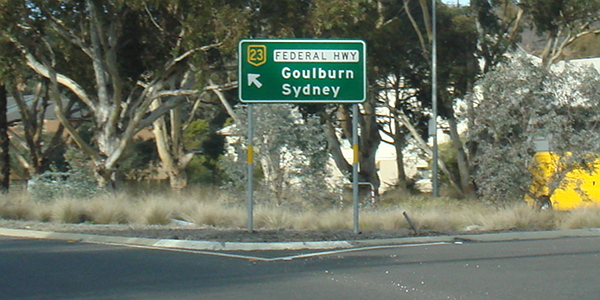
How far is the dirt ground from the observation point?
43.8 feet

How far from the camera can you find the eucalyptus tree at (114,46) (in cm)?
2272

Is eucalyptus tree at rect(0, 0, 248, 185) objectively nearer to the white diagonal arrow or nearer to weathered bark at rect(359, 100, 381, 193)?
the white diagonal arrow

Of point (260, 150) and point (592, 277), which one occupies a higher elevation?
point (260, 150)

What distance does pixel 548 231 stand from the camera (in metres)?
16.0

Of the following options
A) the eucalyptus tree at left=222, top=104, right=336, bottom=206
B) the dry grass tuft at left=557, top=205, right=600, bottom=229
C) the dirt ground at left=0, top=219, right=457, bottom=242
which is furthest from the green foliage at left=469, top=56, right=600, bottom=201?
the dirt ground at left=0, top=219, right=457, bottom=242

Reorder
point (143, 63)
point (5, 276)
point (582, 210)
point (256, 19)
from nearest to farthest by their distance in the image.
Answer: point (5, 276), point (582, 210), point (256, 19), point (143, 63)

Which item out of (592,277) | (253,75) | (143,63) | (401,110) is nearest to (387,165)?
(401,110)

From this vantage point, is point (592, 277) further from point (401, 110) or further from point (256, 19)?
point (401, 110)

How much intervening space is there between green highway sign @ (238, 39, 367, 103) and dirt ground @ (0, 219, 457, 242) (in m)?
2.40

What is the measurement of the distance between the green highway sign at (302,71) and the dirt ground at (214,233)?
240 centimetres

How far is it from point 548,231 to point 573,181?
6.29m

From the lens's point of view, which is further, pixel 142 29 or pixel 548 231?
pixel 142 29

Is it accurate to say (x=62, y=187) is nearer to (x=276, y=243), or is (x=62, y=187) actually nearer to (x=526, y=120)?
(x=276, y=243)

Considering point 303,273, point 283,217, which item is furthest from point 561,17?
point 303,273
